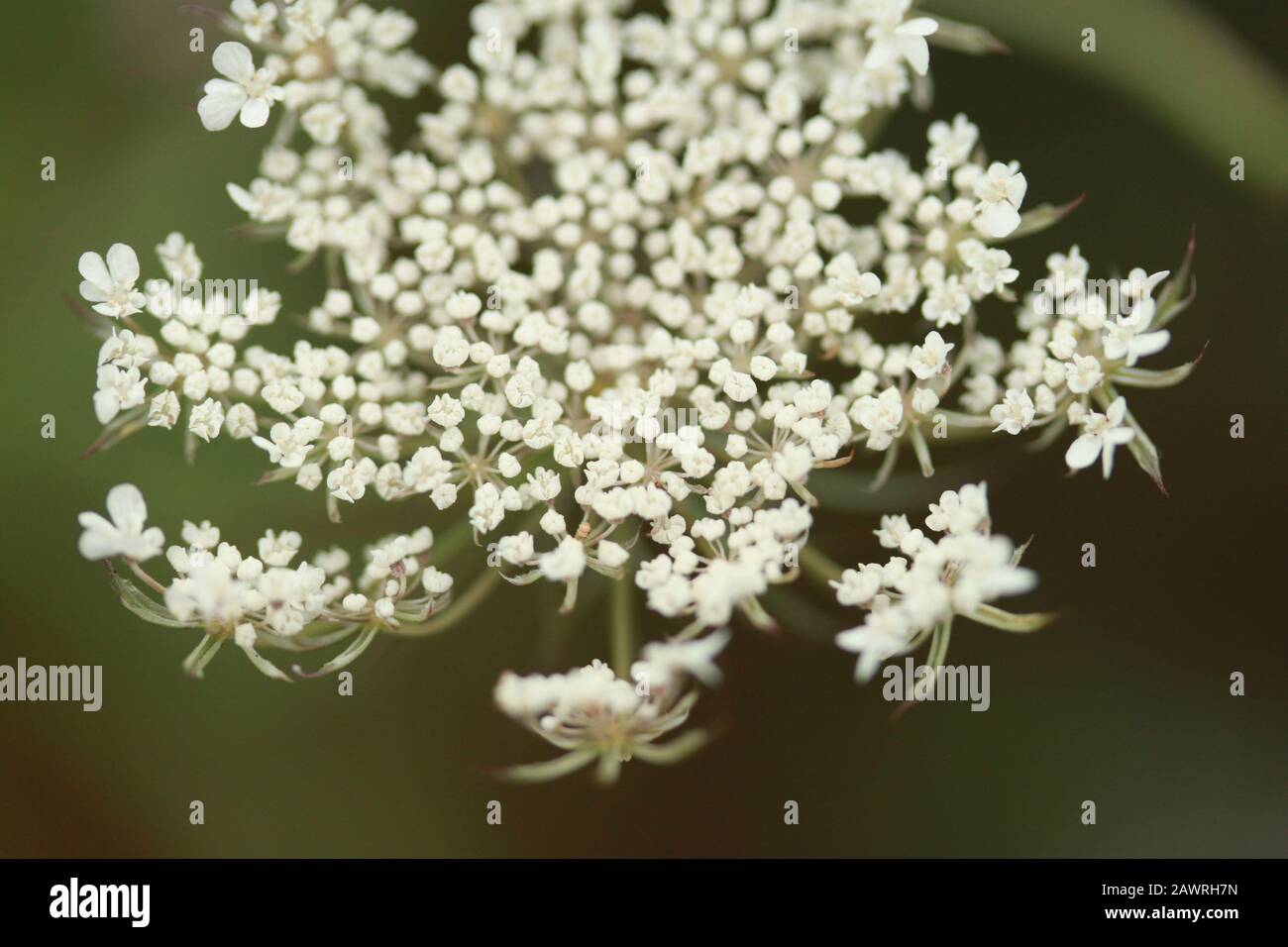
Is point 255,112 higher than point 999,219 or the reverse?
higher

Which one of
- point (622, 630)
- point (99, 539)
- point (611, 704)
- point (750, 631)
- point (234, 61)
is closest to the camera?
point (611, 704)

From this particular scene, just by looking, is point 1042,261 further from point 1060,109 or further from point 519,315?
point 519,315

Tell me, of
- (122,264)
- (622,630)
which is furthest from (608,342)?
(122,264)

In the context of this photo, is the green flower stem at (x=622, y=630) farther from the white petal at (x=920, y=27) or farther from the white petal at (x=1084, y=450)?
the white petal at (x=920, y=27)

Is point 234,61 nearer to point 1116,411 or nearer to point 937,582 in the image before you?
point 937,582

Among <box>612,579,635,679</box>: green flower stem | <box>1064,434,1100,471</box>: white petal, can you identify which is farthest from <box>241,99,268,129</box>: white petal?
<box>1064,434,1100,471</box>: white petal

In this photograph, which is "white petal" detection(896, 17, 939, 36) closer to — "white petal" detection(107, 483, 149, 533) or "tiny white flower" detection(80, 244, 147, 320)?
"tiny white flower" detection(80, 244, 147, 320)

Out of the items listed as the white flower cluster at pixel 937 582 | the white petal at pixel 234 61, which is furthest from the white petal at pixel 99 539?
the white flower cluster at pixel 937 582
